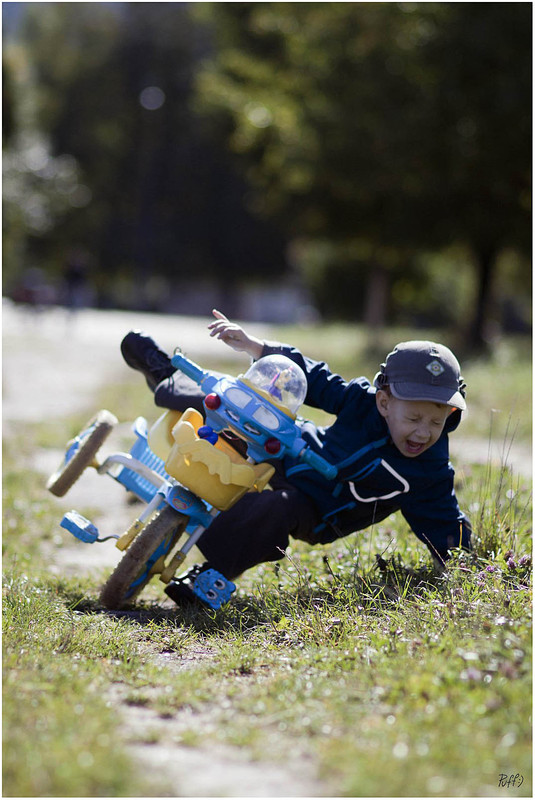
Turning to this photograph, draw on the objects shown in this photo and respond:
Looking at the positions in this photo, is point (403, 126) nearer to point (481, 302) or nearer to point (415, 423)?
point (481, 302)

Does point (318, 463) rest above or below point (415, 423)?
below

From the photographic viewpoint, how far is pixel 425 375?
157 inches

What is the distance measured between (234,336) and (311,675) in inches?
66.1

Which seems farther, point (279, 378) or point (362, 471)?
point (362, 471)

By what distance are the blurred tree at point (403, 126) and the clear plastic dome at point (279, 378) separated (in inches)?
514

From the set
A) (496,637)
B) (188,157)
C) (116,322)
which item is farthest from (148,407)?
(188,157)

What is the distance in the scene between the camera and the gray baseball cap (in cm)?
397

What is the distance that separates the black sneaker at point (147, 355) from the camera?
187 inches

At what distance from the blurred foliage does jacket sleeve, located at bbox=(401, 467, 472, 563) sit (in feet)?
42.4

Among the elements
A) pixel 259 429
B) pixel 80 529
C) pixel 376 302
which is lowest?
pixel 376 302

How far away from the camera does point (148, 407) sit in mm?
10031

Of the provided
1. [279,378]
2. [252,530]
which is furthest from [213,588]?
[279,378]

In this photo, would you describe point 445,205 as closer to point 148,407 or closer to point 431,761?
point 148,407

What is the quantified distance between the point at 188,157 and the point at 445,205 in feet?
105
